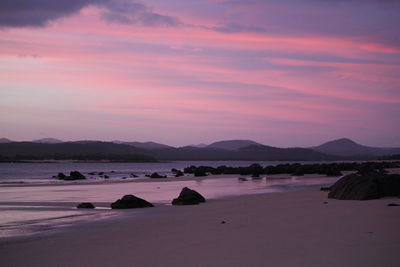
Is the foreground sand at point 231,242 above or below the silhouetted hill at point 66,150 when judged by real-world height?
below

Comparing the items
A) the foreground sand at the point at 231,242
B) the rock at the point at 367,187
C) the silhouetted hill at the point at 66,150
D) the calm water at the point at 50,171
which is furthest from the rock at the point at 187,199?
the silhouetted hill at the point at 66,150

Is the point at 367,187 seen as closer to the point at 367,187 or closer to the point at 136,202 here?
the point at 367,187

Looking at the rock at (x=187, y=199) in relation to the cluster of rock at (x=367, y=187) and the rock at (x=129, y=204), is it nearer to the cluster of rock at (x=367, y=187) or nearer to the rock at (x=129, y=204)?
the rock at (x=129, y=204)

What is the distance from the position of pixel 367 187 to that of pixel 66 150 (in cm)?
17173

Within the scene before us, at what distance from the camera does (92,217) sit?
14367 millimetres

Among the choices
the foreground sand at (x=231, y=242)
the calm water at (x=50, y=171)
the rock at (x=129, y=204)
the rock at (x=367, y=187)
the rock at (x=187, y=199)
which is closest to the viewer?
the foreground sand at (x=231, y=242)

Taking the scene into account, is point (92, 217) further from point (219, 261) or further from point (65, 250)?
point (219, 261)

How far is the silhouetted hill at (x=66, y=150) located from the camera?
163 metres

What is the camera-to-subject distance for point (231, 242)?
29.5 feet

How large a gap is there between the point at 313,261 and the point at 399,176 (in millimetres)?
11637

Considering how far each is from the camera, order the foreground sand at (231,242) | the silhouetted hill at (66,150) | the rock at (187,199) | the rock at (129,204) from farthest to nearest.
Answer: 1. the silhouetted hill at (66,150)
2. the rock at (187,199)
3. the rock at (129,204)
4. the foreground sand at (231,242)

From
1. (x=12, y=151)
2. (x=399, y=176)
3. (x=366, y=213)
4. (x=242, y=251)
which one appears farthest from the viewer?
(x=12, y=151)

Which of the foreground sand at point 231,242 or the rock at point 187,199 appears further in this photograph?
the rock at point 187,199

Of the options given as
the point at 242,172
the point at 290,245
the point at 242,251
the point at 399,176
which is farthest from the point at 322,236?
the point at 242,172
